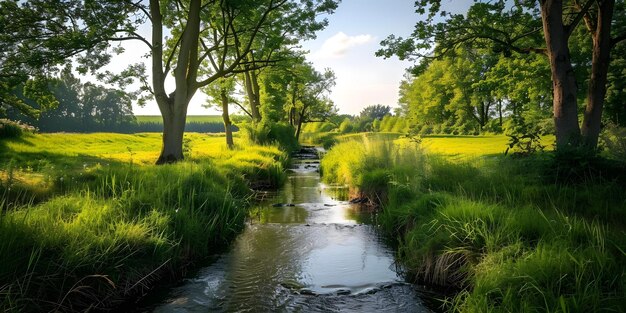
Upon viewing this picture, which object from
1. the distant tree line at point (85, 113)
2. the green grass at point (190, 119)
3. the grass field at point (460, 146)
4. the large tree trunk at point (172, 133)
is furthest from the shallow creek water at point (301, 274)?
the green grass at point (190, 119)

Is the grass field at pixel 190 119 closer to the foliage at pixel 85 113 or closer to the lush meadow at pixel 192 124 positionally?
the lush meadow at pixel 192 124

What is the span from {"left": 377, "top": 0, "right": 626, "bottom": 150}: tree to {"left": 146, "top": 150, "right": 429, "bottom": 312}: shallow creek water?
16.9 feet

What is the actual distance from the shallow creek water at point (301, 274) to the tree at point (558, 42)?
515cm

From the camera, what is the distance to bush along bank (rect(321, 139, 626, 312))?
11.9 feet

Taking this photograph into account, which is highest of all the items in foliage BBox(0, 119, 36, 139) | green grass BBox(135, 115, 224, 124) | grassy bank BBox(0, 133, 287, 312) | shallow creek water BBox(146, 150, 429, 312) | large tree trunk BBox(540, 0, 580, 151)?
green grass BBox(135, 115, 224, 124)

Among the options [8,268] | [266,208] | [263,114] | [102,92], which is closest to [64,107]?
[102,92]

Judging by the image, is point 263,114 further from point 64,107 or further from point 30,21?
point 64,107

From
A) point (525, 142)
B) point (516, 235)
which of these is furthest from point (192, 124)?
point (516, 235)

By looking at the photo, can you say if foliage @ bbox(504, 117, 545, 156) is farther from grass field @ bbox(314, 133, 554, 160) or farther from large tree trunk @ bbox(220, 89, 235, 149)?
large tree trunk @ bbox(220, 89, 235, 149)

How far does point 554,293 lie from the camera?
3.65 m

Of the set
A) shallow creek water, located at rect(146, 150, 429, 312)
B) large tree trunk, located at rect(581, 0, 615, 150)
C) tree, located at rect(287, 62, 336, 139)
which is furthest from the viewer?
tree, located at rect(287, 62, 336, 139)

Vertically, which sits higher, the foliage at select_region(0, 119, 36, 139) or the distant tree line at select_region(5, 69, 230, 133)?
the distant tree line at select_region(5, 69, 230, 133)

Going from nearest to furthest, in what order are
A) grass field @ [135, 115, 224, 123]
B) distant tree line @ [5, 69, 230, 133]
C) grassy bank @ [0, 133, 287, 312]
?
grassy bank @ [0, 133, 287, 312]
distant tree line @ [5, 69, 230, 133]
grass field @ [135, 115, 224, 123]

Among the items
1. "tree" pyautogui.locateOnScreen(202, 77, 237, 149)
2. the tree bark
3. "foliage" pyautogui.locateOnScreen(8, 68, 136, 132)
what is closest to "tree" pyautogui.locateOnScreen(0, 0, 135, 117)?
the tree bark
